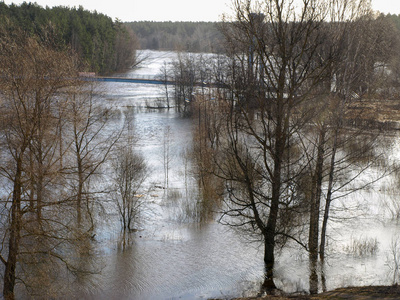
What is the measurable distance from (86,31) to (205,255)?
4156 centimetres

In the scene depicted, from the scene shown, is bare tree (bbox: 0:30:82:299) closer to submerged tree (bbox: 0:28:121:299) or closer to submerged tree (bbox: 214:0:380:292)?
submerged tree (bbox: 0:28:121:299)

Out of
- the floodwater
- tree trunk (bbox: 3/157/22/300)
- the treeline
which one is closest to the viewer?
tree trunk (bbox: 3/157/22/300)

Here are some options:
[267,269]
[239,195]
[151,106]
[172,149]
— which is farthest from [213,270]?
[151,106]

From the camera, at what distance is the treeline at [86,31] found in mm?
39769

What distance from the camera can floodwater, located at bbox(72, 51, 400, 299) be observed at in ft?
34.1

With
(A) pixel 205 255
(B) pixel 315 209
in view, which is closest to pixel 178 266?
(A) pixel 205 255

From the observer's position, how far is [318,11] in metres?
9.42

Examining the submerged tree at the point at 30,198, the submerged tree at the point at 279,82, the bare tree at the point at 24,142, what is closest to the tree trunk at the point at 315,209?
the submerged tree at the point at 279,82

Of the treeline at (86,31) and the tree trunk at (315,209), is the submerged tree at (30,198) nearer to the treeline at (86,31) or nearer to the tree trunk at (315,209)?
the tree trunk at (315,209)

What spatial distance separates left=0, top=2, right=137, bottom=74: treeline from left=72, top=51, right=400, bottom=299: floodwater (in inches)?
841

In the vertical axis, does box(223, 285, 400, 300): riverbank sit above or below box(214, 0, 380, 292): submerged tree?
below

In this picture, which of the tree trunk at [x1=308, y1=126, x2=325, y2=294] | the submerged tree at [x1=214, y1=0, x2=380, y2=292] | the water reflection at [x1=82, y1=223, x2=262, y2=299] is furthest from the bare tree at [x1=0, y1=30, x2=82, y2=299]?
the tree trunk at [x1=308, y1=126, x2=325, y2=294]

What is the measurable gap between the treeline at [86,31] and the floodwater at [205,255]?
21.4m

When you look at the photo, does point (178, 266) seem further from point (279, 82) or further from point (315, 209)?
point (279, 82)
